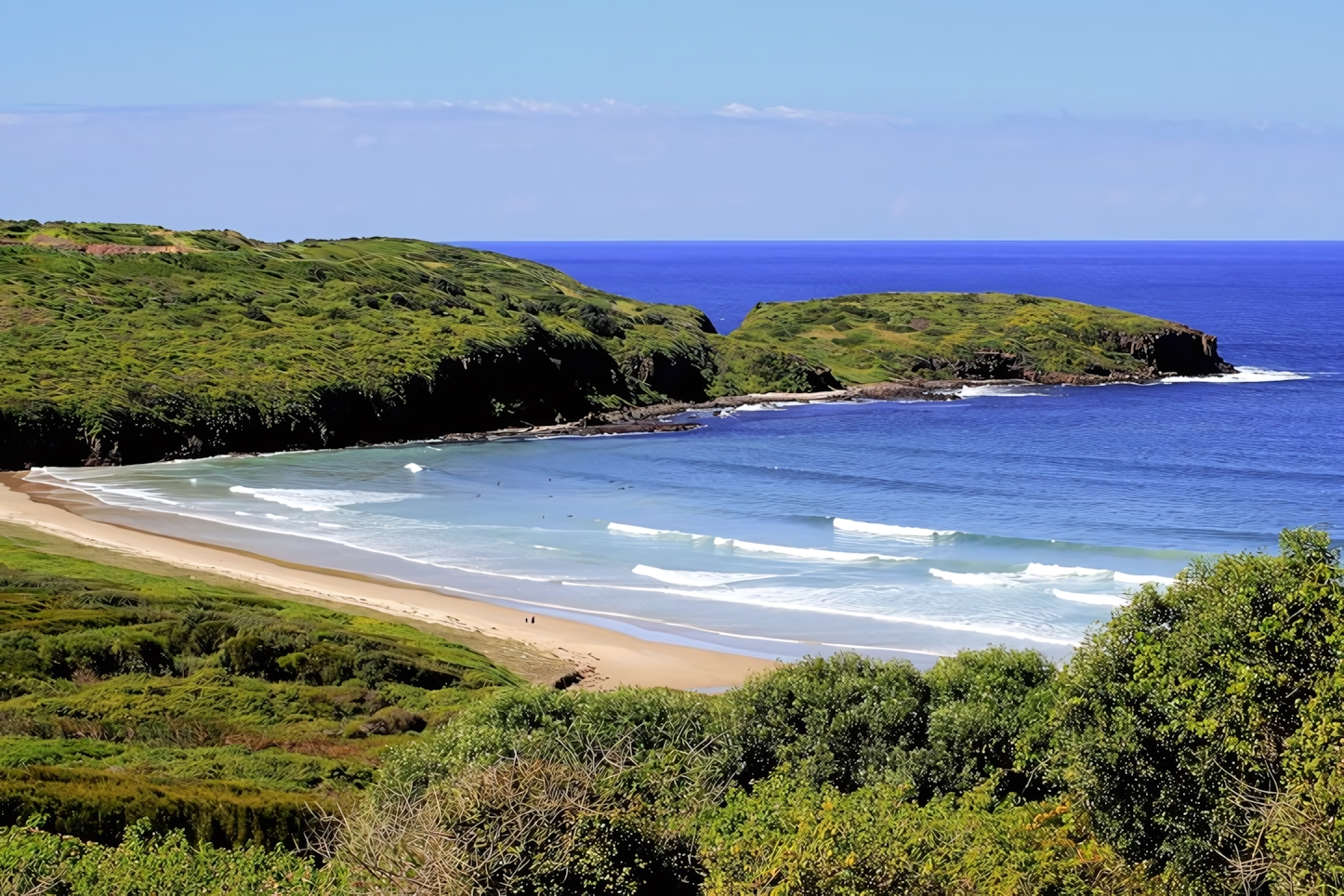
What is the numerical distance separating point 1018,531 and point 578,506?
2101cm

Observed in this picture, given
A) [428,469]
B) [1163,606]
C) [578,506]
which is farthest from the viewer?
[428,469]

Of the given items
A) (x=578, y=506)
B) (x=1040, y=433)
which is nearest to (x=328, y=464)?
(x=578, y=506)

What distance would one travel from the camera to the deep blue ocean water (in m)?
43.2

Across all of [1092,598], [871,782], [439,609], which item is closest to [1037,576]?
[1092,598]

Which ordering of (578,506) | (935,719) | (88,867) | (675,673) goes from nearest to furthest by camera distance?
(88,867) → (935,719) → (675,673) → (578,506)

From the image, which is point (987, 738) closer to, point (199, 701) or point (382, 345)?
point (199, 701)

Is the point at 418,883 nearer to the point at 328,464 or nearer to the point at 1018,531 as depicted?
the point at 1018,531

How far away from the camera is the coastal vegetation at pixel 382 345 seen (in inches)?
3002

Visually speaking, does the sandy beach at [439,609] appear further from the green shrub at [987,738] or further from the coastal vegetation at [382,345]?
the coastal vegetation at [382,345]

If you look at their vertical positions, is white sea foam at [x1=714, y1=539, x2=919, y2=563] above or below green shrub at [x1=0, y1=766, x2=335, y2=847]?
below

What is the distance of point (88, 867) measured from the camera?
1425cm

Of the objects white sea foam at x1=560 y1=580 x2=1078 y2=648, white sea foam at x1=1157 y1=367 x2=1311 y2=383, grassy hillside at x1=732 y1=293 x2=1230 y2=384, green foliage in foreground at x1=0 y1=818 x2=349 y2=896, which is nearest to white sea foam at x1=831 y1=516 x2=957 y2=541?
white sea foam at x1=560 y1=580 x2=1078 y2=648

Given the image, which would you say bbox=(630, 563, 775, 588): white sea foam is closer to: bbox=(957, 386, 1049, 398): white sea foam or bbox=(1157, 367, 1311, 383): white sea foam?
bbox=(957, 386, 1049, 398): white sea foam

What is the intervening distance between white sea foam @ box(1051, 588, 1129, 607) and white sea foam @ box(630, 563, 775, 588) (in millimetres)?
10584
